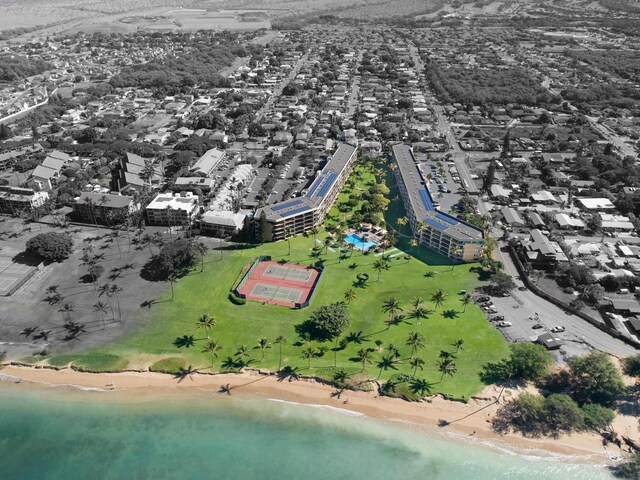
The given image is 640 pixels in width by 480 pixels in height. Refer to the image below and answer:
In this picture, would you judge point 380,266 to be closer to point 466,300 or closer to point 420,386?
point 466,300

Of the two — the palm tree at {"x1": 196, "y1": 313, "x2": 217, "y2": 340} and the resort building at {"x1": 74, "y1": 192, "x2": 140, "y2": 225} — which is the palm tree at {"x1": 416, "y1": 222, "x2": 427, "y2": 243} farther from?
the resort building at {"x1": 74, "y1": 192, "x2": 140, "y2": 225}

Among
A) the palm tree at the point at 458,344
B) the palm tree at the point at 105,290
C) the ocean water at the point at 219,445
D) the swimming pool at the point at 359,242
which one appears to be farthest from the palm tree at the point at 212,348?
the swimming pool at the point at 359,242

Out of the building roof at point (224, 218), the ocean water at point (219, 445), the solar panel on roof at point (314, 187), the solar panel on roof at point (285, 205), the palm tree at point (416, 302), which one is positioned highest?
the solar panel on roof at point (314, 187)

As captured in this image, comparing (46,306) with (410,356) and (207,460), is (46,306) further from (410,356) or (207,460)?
(410,356)

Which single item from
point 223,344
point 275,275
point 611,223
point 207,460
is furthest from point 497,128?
point 207,460

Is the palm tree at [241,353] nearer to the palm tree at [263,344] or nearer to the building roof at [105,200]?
the palm tree at [263,344]
